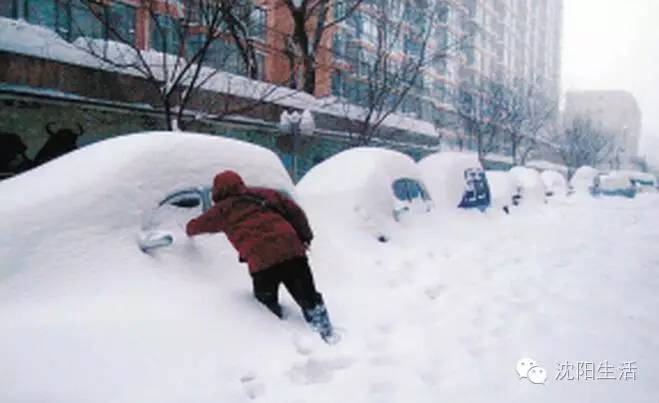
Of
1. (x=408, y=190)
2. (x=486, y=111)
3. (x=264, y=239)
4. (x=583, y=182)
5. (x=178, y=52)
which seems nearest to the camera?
(x=264, y=239)

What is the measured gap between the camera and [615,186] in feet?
62.0

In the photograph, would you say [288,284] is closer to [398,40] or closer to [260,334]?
[260,334]

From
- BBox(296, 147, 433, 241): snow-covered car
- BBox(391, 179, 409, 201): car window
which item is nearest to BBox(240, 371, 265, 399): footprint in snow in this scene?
BBox(296, 147, 433, 241): snow-covered car

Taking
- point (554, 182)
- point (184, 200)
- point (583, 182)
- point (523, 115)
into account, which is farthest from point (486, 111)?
point (184, 200)

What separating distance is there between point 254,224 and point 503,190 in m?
9.46

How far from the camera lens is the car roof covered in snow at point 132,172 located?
278cm

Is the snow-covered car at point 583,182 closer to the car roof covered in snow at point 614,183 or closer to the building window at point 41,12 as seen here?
the car roof covered in snow at point 614,183

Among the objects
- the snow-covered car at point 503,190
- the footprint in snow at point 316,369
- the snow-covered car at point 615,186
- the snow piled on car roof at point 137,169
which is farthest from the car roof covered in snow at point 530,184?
the footprint in snow at point 316,369

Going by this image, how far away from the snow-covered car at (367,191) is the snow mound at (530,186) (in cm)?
702

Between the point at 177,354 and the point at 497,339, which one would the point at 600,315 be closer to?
the point at 497,339

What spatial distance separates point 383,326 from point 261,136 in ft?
33.0

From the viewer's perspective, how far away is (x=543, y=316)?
343 centimetres

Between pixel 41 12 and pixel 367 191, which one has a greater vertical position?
pixel 41 12

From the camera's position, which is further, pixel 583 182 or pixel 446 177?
pixel 583 182
